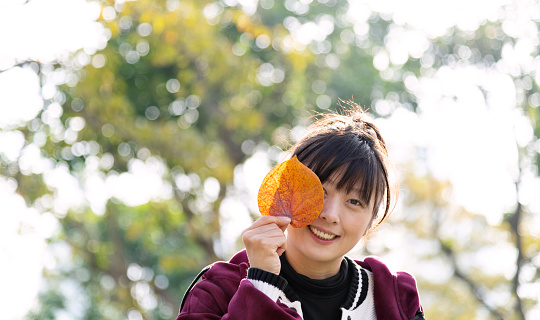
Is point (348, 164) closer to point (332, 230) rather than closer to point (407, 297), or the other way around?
point (332, 230)

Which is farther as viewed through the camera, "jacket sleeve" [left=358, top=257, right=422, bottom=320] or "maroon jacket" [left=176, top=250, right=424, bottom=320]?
"jacket sleeve" [left=358, top=257, right=422, bottom=320]

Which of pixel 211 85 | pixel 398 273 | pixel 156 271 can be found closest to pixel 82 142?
pixel 211 85

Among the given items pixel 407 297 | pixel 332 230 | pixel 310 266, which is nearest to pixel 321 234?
pixel 332 230

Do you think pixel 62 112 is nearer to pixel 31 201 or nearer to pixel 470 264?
pixel 31 201

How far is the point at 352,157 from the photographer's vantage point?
190 centimetres

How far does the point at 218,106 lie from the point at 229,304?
6.84 m

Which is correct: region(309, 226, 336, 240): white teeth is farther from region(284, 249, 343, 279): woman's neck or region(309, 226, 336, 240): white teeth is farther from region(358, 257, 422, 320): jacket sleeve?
region(358, 257, 422, 320): jacket sleeve

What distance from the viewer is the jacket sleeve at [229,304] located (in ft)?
5.37

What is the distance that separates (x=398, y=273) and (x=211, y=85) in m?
6.09

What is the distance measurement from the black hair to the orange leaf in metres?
0.11

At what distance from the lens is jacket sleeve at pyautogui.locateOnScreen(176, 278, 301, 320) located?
1.64m

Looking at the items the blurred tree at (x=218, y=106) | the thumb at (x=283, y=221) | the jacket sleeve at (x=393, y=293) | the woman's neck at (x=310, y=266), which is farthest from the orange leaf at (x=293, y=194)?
the blurred tree at (x=218, y=106)

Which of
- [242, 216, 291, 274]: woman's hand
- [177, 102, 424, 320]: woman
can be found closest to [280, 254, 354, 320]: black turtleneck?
[177, 102, 424, 320]: woman

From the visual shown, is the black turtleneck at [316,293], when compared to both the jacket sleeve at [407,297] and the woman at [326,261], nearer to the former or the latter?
the woman at [326,261]
